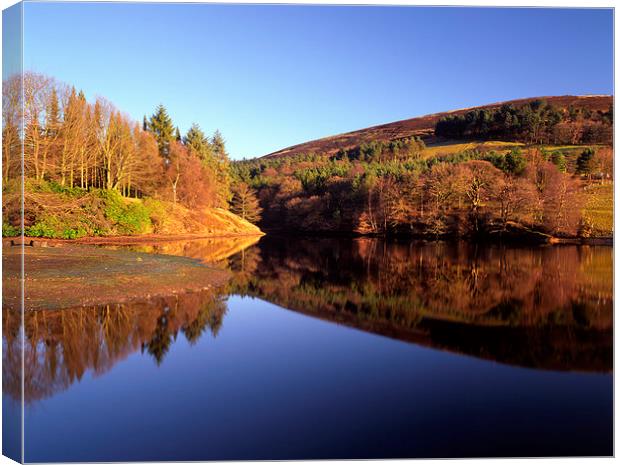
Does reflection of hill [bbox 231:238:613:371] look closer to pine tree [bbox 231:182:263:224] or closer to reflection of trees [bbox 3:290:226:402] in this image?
reflection of trees [bbox 3:290:226:402]

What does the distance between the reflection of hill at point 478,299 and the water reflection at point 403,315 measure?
0.03 meters

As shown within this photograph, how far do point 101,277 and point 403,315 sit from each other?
8.92 metres

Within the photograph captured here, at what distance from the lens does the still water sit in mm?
4906

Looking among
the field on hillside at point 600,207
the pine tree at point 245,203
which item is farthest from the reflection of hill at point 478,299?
the pine tree at point 245,203

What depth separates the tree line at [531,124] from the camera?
7438 mm

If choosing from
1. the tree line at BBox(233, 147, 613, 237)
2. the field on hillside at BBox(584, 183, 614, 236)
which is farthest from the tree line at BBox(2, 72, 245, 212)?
the field on hillside at BBox(584, 183, 614, 236)

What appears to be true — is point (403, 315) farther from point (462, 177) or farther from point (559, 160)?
point (462, 177)

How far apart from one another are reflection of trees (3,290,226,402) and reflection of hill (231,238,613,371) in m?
Result: 3.12

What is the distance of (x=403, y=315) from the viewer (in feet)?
36.0

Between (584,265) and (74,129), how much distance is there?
14279mm

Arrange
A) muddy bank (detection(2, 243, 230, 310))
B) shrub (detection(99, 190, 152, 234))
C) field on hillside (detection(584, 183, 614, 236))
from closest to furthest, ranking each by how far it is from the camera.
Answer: field on hillside (detection(584, 183, 614, 236)) < muddy bank (detection(2, 243, 230, 310)) < shrub (detection(99, 190, 152, 234))

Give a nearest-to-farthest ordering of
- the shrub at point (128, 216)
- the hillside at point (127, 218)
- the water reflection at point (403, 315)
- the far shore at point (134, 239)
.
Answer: the water reflection at point (403, 315)
the hillside at point (127, 218)
the far shore at point (134, 239)
the shrub at point (128, 216)

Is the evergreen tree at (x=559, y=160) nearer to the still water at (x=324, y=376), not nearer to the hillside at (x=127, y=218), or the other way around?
the still water at (x=324, y=376)

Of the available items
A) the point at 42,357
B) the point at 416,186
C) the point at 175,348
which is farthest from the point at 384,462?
the point at 416,186
